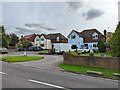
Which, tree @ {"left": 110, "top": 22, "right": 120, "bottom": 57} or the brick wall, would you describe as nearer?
the brick wall

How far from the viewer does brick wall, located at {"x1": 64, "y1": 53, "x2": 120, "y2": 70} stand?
943 centimetres

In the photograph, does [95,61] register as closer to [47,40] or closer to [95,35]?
[95,35]

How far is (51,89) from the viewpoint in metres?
5.18

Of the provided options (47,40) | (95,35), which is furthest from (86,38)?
(47,40)

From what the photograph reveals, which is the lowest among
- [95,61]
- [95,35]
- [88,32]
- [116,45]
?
[95,61]

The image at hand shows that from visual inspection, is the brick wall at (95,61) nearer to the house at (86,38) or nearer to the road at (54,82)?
the road at (54,82)

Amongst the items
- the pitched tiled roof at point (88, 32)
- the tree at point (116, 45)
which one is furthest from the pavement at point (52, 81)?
the pitched tiled roof at point (88, 32)

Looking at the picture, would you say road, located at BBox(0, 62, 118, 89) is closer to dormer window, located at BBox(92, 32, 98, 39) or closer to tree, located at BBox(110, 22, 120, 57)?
tree, located at BBox(110, 22, 120, 57)

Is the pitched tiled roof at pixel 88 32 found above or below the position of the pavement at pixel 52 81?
above

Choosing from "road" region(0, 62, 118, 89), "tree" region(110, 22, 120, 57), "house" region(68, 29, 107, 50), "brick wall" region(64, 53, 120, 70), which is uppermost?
"house" region(68, 29, 107, 50)

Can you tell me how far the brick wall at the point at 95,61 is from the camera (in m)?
9.43

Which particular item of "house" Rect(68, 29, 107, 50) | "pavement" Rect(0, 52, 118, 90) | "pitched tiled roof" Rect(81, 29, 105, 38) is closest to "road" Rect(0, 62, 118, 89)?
"pavement" Rect(0, 52, 118, 90)

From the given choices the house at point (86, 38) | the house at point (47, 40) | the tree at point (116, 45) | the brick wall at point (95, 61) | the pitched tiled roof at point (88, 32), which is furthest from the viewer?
the house at point (47, 40)

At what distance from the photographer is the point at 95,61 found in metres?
10.6
